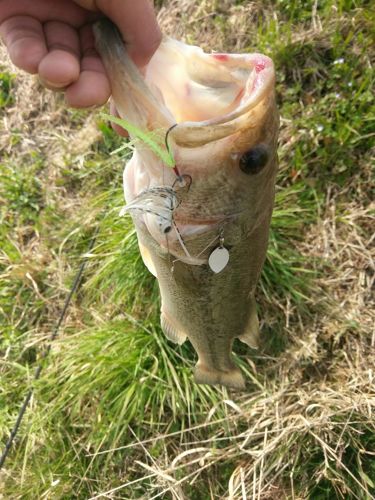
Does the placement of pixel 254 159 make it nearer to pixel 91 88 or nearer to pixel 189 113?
pixel 189 113

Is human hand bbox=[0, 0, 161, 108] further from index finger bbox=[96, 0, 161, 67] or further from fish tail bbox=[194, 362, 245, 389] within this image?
fish tail bbox=[194, 362, 245, 389]

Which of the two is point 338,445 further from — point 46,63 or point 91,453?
point 46,63

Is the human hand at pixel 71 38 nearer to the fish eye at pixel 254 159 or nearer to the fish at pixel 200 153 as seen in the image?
the fish at pixel 200 153

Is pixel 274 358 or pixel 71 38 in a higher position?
pixel 71 38

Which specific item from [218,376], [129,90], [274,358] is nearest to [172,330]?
[218,376]

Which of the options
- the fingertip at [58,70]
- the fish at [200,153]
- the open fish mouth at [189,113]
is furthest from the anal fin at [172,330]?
the fingertip at [58,70]

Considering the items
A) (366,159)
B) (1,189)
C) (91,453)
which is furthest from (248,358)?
(1,189)
